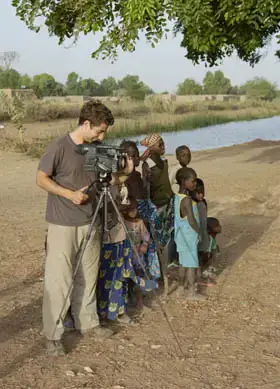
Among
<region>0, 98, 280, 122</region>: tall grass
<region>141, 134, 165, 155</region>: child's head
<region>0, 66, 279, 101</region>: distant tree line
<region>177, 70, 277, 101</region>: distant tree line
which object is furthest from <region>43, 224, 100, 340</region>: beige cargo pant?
<region>177, 70, 277, 101</region>: distant tree line

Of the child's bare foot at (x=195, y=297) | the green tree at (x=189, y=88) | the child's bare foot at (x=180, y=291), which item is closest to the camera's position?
the child's bare foot at (x=195, y=297)

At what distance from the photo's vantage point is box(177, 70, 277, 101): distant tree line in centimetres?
9081

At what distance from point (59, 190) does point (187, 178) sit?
58.6 inches

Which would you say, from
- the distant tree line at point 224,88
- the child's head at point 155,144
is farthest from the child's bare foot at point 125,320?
the distant tree line at point 224,88

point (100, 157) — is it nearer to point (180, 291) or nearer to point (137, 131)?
point (180, 291)

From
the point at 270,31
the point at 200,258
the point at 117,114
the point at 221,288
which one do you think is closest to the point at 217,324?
the point at 221,288

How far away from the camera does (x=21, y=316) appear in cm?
461

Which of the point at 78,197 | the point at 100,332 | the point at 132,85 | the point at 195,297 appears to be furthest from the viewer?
the point at 132,85

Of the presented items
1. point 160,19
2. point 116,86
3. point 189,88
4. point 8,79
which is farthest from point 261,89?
point 160,19

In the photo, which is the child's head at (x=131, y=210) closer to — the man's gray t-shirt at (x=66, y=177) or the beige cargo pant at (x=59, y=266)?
the beige cargo pant at (x=59, y=266)

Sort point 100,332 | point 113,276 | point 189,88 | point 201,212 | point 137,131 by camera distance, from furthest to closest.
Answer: point 189,88, point 137,131, point 201,212, point 113,276, point 100,332

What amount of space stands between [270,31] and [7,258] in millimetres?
4371

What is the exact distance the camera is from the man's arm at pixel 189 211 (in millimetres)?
4785

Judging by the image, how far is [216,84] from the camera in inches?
4104
